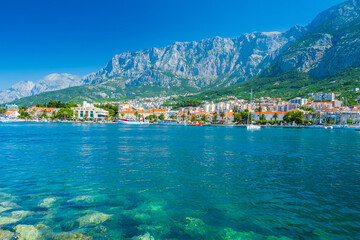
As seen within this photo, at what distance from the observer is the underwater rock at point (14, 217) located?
301 inches

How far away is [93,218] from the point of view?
26.1 feet

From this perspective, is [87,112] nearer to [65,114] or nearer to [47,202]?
[65,114]

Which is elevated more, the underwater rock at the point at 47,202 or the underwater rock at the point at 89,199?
the underwater rock at the point at 89,199

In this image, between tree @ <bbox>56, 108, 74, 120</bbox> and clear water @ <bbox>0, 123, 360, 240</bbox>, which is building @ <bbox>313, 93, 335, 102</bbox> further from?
tree @ <bbox>56, 108, 74, 120</bbox>

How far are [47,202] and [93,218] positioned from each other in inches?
120

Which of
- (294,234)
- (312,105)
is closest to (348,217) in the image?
(294,234)

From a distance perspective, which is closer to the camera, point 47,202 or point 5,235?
point 5,235

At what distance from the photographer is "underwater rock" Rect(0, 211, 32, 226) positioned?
7656 mm

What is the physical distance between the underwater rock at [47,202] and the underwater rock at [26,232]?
193cm

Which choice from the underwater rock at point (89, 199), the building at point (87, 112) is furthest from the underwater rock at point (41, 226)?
the building at point (87, 112)

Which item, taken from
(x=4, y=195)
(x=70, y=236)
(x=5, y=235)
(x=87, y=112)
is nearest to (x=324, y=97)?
(x=87, y=112)

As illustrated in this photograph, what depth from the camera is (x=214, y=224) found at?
771 centimetres

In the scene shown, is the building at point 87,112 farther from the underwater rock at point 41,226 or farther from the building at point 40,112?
the underwater rock at point 41,226

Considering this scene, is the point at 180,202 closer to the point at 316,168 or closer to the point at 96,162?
the point at 96,162
